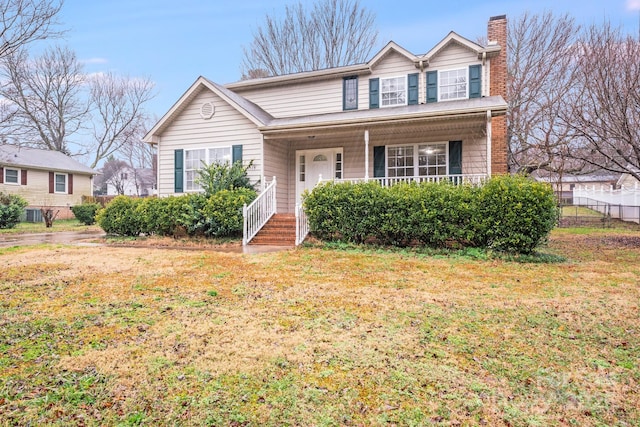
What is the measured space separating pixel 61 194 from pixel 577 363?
2930 centimetres

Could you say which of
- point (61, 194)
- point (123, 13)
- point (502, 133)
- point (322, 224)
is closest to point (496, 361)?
point (322, 224)

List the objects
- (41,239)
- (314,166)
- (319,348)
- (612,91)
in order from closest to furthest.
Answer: (319,348) < (612,91) < (41,239) < (314,166)

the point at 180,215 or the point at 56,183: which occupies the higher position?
the point at 56,183

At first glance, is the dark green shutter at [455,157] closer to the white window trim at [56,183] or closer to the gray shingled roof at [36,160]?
the gray shingled roof at [36,160]

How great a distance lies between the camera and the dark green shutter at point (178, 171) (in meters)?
13.4

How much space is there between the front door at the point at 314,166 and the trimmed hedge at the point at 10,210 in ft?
44.6

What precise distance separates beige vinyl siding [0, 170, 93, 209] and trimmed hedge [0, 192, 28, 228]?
4.57 meters

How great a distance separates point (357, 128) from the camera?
1155cm

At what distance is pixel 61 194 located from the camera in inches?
987

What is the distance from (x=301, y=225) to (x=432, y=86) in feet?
23.1

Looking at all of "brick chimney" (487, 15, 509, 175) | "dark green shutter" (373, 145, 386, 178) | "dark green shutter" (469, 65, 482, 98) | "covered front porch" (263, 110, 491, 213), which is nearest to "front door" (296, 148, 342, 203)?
"covered front porch" (263, 110, 491, 213)

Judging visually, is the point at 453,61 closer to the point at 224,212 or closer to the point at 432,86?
the point at 432,86

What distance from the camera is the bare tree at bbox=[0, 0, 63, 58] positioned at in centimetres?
1323

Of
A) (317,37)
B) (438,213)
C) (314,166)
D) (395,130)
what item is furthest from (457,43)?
(317,37)
